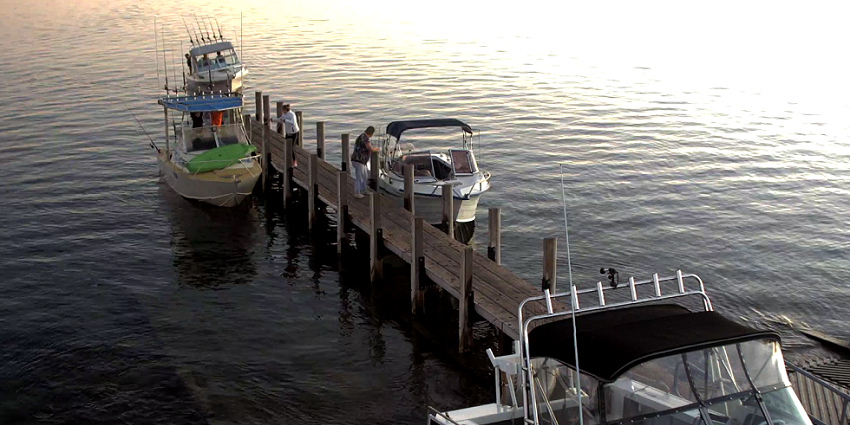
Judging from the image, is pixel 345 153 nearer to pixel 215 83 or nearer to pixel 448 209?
pixel 448 209

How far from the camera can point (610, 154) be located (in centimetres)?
3125

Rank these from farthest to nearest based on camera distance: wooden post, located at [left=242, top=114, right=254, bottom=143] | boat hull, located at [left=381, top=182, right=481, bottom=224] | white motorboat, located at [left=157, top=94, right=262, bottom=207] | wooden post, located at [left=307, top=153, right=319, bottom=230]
→ 1. wooden post, located at [left=242, top=114, right=254, bottom=143]
2. white motorboat, located at [left=157, top=94, right=262, bottom=207]
3. wooden post, located at [left=307, top=153, right=319, bottom=230]
4. boat hull, located at [left=381, top=182, right=481, bottom=224]

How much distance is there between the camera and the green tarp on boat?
24031 millimetres

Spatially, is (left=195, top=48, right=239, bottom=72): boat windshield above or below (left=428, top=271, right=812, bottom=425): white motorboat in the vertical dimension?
above

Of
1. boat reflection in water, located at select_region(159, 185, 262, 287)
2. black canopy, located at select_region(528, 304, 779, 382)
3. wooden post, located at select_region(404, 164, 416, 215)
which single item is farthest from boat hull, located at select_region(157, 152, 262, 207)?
black canopy, located at select_region(528, 304, 779, 382)

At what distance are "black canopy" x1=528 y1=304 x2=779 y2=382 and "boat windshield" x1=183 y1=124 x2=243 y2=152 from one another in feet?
53.5

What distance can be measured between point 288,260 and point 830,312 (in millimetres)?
12454

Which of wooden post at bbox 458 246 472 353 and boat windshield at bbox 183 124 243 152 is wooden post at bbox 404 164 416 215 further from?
boat windshield at bbox 183 124 243 152

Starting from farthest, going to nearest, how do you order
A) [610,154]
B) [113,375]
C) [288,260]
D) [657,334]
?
[610,154] → [288,260] → [113,375] → [657,334]

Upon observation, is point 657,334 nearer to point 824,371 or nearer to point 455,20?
point 824,371

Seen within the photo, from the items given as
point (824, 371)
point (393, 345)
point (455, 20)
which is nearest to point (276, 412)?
point (393, 345)

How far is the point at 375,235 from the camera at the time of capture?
62.5ft

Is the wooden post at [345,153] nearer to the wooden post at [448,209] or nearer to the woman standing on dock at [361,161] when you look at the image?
the woman standing on dock at [361,161]

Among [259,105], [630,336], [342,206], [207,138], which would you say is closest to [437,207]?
[342,206]
